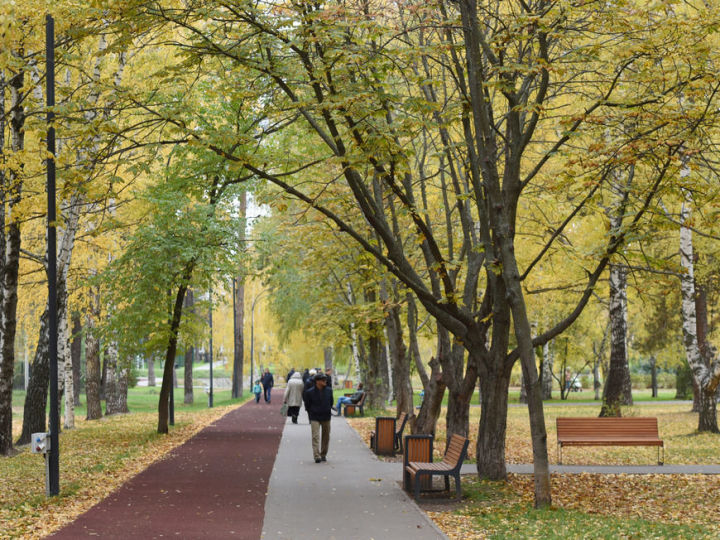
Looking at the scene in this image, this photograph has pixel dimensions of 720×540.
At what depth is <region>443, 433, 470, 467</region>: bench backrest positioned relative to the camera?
12.0 m

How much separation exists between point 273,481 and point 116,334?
8969mm

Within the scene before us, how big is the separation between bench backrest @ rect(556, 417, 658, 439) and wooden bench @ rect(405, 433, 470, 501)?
14.9ft

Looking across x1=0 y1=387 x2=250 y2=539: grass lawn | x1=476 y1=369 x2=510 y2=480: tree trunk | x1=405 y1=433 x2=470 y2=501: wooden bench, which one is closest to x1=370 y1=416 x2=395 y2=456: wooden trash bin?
x1=476 y1=369 x2=510 y2=480: tree trunk

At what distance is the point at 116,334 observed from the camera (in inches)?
840

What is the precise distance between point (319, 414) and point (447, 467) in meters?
4.90

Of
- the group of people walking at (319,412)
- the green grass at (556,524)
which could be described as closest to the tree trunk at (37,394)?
the group of people walking at (319,412)

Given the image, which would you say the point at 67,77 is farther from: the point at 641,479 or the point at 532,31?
the point at 641,479

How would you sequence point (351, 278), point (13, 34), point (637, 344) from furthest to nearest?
Answer: point (637, 344) < point (351, 278) < point (13, 34)

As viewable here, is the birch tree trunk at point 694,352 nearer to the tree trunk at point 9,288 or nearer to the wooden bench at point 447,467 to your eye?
the wooden bench at point 447,467

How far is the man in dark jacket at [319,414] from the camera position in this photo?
54.3ft

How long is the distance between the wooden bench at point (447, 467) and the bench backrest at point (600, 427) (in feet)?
14.9

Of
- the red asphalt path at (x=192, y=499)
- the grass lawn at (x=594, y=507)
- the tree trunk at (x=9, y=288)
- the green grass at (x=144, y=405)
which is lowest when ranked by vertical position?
the green grass at (x=144, y=405)

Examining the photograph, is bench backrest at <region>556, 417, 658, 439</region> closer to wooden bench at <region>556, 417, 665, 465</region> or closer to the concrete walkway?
wooden bench at <region>556, 417, 665, 465</region>

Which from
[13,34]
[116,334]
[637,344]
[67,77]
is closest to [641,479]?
[13,34]
